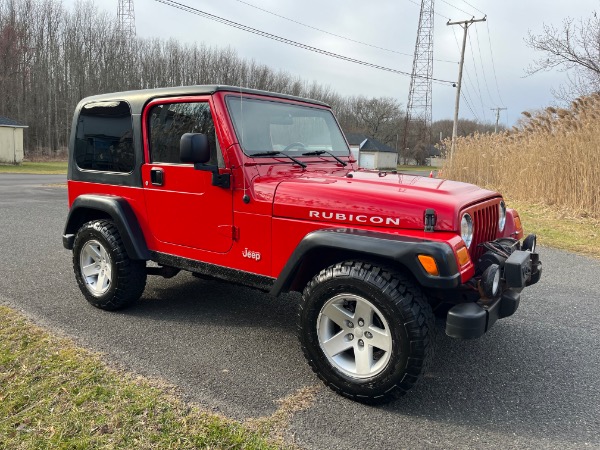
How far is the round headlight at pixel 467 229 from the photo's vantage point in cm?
285

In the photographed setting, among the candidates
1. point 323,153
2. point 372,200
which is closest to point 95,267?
point 323,153

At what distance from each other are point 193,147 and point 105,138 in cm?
156

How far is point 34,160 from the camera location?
133ft

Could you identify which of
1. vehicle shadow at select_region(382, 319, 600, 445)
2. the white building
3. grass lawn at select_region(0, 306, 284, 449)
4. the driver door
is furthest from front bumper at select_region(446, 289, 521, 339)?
the white building

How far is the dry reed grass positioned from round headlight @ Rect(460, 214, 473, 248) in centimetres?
867

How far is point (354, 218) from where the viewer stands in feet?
9.57

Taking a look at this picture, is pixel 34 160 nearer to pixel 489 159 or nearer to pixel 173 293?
pixel 489 159

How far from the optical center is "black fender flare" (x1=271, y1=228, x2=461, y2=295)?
100 inches

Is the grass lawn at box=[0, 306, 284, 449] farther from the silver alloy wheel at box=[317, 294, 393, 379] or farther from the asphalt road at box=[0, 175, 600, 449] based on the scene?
the silver alloy wheel at box=[317, 294, 393, 379]

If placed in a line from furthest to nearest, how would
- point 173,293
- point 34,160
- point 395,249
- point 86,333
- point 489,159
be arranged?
point 34,160
point 489,159
point 173,293
point 86,333
point 395,249

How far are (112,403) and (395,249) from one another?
6.32 ft

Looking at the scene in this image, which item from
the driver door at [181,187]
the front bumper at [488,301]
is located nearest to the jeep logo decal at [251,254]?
the driver door at [181,187]

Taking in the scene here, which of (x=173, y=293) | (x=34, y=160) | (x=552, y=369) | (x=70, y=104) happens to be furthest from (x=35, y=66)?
(x=552, y=369)

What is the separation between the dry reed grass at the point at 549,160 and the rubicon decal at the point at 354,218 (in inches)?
359
